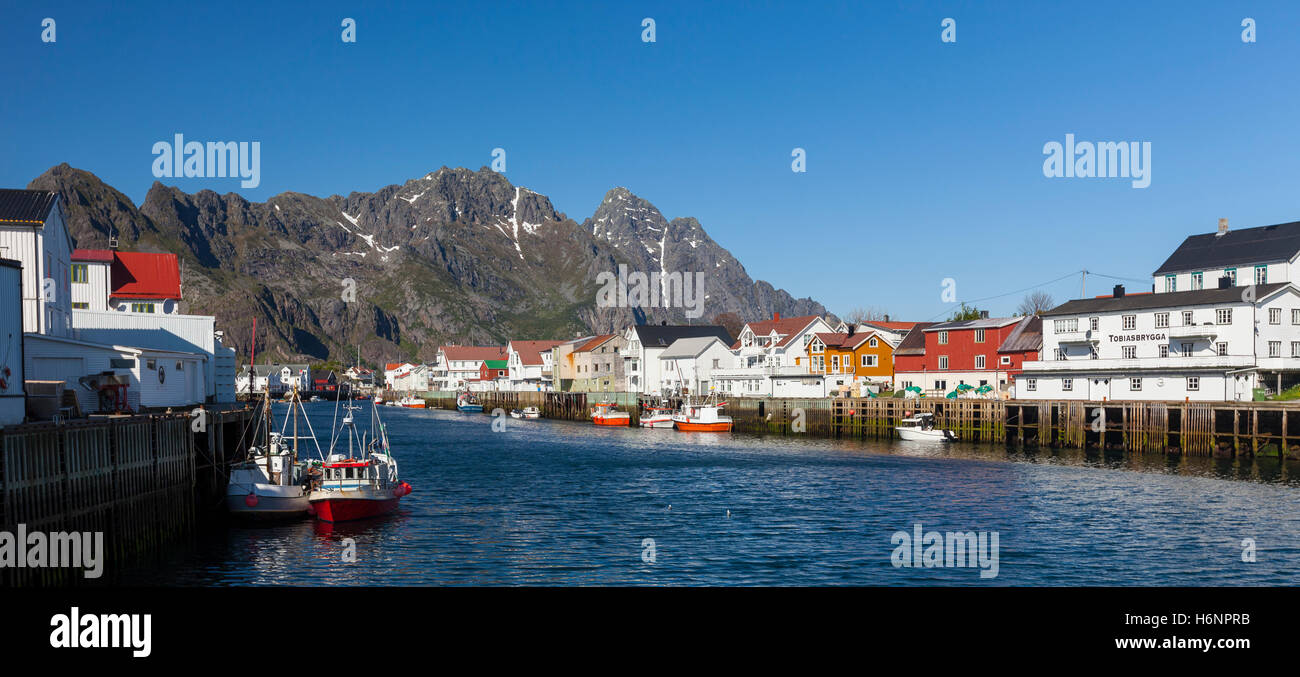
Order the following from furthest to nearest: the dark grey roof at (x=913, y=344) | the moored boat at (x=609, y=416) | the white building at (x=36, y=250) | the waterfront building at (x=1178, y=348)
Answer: the moored boat at (x=609, y=416) < the dark grey roof at (x=913, y=344) < the waterfront building at (x=1178, y=348) < the white building at (x=36, y=250)

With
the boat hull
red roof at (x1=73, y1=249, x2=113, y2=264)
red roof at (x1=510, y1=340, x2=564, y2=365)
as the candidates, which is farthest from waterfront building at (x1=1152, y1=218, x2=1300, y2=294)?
red roof at (x1=510, y1=340, x2=564, y2=365)

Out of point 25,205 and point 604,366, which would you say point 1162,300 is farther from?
point 604,366

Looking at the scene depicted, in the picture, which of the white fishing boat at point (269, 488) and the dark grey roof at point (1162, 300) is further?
the dark grey roof at point (1162, 300)

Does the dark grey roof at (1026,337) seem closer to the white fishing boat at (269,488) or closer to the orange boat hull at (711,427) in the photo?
the orange boat hull at (711,427)

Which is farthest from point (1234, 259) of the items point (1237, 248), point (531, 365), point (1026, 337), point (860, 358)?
point (531, 365)

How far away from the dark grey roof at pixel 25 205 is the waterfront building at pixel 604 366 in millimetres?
105268

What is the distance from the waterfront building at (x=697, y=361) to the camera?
416 ft

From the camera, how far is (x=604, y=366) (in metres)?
153

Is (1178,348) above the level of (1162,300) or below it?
Answer: below

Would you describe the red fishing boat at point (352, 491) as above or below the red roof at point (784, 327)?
below

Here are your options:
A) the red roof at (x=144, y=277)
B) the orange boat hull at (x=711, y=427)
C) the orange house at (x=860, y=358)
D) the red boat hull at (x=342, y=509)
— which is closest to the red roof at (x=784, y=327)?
the orange house at (x=860, y=358)

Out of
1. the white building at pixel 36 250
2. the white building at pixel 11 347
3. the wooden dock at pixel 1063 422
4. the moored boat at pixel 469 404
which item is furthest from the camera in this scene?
the moored boat at pixel 469 404

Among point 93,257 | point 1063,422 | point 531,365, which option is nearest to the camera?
point 93,257

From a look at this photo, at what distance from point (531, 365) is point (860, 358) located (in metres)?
92.9
